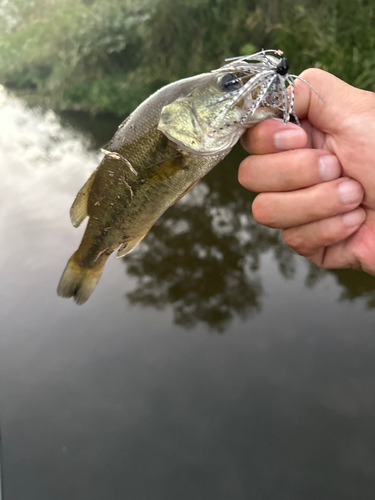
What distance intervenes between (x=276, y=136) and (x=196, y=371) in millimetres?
8018

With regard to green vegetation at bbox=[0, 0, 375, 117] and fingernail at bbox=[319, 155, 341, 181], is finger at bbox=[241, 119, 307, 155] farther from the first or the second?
green vegetation at bbox=[0, 0, 375, 117]

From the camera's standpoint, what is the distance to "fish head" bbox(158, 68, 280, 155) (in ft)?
4.52

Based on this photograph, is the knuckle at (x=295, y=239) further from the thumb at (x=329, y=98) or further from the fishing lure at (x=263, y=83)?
the fishing lure at (x=263, y=83)

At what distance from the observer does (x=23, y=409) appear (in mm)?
8688

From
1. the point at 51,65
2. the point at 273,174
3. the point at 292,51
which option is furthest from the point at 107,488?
the point at 51,65

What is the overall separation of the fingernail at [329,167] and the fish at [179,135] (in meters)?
0.34

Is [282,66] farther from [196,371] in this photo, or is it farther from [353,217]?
[196,371]

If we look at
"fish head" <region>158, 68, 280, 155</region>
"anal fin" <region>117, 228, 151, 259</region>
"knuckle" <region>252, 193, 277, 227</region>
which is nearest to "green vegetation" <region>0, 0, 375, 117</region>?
"knuckle" <region>252, 193, 277, 227</region>

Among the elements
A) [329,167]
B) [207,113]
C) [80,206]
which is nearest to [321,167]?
[329,167]

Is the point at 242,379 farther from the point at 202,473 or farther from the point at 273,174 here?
the point at 273,174

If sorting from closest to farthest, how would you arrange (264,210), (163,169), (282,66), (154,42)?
(282,66) → (163,169) → (264,210) → (154,42)

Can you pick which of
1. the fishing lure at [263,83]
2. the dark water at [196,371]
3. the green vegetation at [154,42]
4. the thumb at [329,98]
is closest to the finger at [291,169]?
the thumb at [329,98]

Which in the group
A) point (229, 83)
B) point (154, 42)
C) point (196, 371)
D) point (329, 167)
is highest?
point (229, 83)

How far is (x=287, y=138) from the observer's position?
5.23ft
